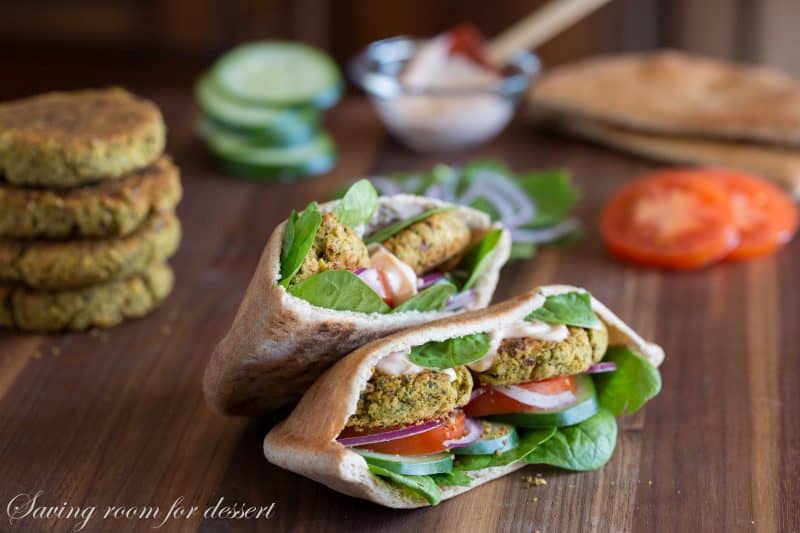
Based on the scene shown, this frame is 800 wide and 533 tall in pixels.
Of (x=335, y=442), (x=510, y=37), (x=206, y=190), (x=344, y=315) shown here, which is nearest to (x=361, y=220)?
(x=344, y=315)

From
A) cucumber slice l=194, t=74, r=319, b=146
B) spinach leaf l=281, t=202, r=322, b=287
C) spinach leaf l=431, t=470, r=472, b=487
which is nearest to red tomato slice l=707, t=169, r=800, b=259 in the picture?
cucumber slice l=194, t=74, r=319, b=146

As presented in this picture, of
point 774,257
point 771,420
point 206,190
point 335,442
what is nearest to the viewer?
point 335,442

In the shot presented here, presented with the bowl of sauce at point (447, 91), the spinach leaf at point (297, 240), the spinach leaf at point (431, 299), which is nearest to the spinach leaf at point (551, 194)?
the bowl of sauce at point (447, 91)

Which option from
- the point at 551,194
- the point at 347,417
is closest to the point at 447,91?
the point at 551,194

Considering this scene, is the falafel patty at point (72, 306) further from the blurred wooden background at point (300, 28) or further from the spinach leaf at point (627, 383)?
the blurred wooden background at point (300, 28)

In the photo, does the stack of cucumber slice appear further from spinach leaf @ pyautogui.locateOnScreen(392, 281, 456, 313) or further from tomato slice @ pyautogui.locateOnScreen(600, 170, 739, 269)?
spinach leaf @ pyautogui.locateOnScreen(392, 281, 456, 313)

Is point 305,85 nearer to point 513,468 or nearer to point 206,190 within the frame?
point 206,190
